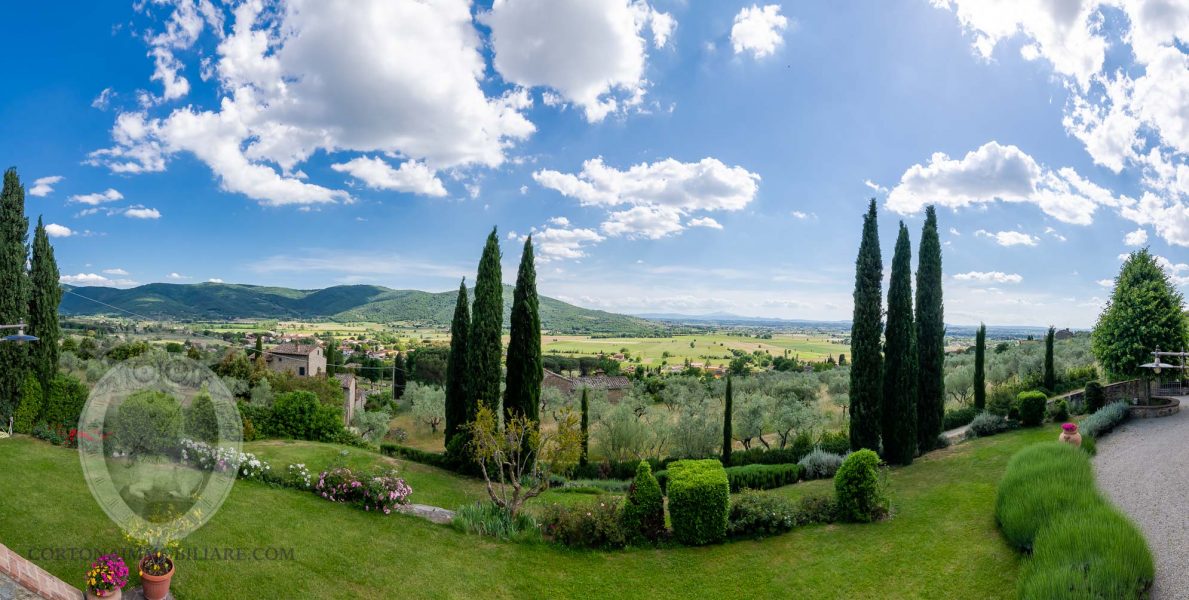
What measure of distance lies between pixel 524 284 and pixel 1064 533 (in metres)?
14.8

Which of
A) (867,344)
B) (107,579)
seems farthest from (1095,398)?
(107,579)

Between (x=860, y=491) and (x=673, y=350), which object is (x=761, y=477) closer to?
(x=860, y=491)

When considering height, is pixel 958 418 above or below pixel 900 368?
below

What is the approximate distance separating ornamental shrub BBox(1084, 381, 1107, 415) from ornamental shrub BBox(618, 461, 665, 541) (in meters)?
19.7

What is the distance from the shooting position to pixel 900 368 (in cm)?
1753

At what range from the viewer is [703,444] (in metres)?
22.4

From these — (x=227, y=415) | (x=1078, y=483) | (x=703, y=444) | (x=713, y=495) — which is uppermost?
(x=227, y=415)

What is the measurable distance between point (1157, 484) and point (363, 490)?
676 inches

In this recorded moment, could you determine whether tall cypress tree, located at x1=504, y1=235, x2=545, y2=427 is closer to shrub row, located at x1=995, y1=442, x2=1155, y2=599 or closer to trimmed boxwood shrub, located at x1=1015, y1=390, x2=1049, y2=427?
shrub row, located at x1=995, y1=442, x2=1155, y2=599

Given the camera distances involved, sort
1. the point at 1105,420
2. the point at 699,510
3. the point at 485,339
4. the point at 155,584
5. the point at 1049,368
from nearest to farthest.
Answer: the point at 155,584, the point at 699,510, the point at 1105,420, the point at 485,339, the point at 1049,368

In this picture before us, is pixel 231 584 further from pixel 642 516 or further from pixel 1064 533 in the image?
pixel 1064 533

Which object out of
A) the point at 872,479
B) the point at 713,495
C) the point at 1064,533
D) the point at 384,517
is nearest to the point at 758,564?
the point at 713,495

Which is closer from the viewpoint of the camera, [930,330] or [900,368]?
[900,368]

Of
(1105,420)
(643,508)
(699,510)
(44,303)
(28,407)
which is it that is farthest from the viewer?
(1105,420)
